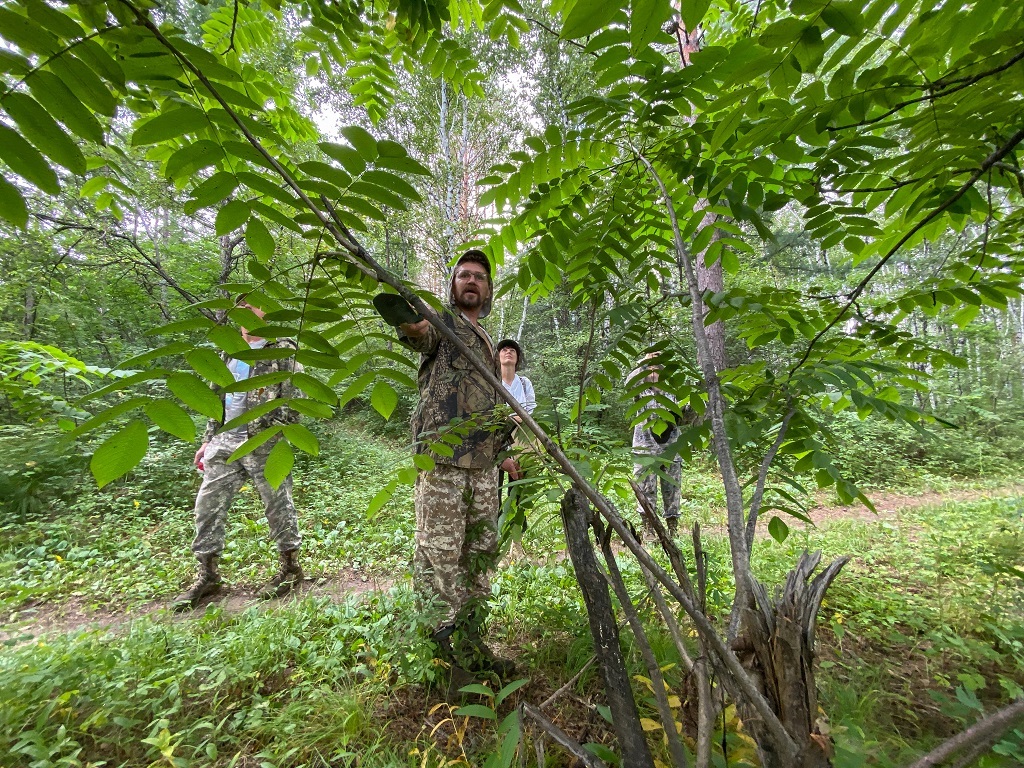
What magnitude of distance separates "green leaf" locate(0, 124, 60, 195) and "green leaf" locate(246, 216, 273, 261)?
0.83 ft

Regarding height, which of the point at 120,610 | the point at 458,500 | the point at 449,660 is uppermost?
the point at 458,500

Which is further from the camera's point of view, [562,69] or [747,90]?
[562,69]

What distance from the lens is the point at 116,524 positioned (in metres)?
5.05

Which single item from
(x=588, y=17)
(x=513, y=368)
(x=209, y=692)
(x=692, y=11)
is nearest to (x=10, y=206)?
(x=588, y=17)

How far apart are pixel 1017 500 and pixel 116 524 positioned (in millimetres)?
12846

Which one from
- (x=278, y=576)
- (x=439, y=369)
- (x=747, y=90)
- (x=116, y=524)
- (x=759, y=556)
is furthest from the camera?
(x=116, y=524)

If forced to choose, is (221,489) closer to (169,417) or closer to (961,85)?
(169,417)

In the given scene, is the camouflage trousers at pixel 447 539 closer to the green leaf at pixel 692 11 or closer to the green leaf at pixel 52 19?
the green leaf at pixel 52 19

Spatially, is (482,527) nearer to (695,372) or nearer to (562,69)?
(695,372)

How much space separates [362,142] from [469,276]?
6.37 feet

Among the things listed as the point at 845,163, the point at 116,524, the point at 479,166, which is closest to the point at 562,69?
the point at 479,166

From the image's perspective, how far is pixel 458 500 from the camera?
2.50 m

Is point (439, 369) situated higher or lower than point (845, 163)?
lower

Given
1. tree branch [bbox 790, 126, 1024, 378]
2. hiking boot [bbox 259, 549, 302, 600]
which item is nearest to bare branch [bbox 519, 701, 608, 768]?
tree branch [bbox 790, 126, 1024, 378]
